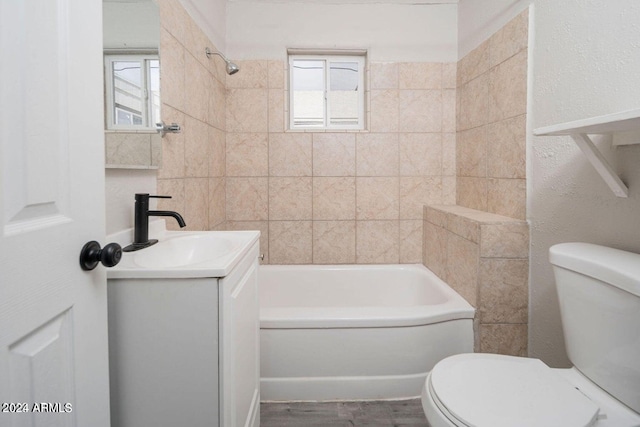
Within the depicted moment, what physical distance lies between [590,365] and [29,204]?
58.3 inches

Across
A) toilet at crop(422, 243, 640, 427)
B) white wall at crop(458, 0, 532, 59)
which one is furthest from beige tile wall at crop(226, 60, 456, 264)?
toilet at crop(422, 243, 640, 427)

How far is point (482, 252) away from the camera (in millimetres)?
1896

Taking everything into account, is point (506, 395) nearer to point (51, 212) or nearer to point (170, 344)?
point (170, 344)

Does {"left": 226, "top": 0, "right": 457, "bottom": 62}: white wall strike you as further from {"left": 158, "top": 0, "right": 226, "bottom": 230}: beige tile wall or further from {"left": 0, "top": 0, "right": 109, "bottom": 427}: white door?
{"left": 0, "top": 0, "right": 109, "bottom": 427}: white door

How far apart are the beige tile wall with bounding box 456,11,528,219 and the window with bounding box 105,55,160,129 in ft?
5.68

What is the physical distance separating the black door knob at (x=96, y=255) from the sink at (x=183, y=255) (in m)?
0.21

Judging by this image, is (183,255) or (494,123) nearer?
(183,255)

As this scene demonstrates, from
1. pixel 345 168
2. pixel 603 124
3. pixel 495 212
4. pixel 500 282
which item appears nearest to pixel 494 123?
pixel 495 212

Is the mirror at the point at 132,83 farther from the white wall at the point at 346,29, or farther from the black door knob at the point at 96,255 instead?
the white wall at the point at 346,29

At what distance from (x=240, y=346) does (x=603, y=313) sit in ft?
3.50

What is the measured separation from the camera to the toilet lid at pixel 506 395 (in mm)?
954

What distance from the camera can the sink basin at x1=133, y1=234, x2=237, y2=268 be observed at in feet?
4.38

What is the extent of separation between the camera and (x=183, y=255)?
1.45 m

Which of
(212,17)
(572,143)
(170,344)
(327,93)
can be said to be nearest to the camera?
(170,344)
